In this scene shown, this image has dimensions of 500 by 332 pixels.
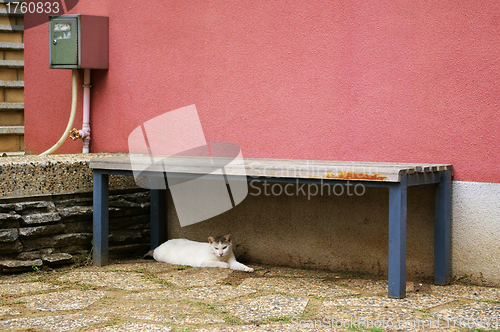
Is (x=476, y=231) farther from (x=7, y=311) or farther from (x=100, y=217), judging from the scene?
(x=7, y=311)

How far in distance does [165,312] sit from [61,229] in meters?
1.55

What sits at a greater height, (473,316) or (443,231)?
(443,231)

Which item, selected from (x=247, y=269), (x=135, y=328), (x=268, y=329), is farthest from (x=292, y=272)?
(x=135, y=328)

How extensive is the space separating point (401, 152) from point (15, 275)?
294 cm

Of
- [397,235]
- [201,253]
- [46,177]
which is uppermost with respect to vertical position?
[46,177]

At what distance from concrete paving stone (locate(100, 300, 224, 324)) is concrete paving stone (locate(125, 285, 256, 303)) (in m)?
0.12

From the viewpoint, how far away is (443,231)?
3.57 m

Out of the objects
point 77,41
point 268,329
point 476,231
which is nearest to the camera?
point 268,329

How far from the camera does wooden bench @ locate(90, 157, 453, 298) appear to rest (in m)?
3.16

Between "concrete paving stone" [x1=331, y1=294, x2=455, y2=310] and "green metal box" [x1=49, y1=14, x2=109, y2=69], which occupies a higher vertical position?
"green metal box" [x1=49, y1=14, x2=109, y2=69]

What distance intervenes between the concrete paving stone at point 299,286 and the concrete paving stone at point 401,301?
167mm

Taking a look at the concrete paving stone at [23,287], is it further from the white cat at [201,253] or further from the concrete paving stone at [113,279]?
the white cat at [201,253]

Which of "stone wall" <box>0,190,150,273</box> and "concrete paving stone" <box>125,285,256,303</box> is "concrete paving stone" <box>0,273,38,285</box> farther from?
"concrete paving stone" <box>125,285,256,303</box>

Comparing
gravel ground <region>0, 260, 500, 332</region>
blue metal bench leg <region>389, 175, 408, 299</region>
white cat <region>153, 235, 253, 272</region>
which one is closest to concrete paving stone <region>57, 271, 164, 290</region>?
gravel ground <region>0, 260, 500, 332</region>
